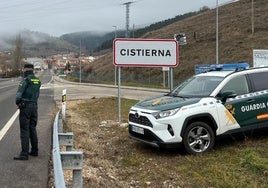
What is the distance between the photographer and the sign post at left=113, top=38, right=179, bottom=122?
1373cm

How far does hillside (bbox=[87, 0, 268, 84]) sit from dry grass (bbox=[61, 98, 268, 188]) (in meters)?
41.0

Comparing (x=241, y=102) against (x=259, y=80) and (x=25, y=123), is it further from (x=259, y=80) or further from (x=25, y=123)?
(x=25, y=123)

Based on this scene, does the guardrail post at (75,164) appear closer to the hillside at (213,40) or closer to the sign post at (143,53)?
the sign post at (143,53)

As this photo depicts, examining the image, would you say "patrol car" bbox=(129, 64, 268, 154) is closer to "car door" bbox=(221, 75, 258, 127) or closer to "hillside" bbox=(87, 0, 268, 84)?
"car door" bbox=(221, 75, 258, 127)

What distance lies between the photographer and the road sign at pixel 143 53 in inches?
540

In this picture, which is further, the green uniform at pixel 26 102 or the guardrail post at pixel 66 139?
the green uniform at pixel 26 102

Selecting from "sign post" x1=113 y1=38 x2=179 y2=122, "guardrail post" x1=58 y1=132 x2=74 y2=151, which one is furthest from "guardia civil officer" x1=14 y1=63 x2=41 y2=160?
"sign post" x1=113 y1=38 x2=179 y2=122

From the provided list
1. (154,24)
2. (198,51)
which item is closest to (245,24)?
(198,51)

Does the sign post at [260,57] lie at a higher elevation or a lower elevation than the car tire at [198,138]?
higher

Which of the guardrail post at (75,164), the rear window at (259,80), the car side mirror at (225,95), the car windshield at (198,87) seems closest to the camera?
the guardrail post at (75,164)

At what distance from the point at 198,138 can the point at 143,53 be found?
542cm

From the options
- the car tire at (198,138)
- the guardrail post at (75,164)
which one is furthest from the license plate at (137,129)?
the guardrail post at (75,164)

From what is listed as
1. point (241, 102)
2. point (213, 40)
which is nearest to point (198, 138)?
point (241, 102)

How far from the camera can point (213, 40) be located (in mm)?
67562
